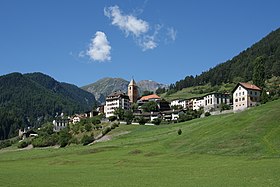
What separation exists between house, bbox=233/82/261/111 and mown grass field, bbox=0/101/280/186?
49321 mm

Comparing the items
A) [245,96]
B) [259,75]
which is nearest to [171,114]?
[259,75]

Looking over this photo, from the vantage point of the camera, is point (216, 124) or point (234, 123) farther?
point (216, 124)

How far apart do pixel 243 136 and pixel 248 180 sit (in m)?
39.6

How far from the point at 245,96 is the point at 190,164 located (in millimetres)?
96009

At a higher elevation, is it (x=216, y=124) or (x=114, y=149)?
(x=216, y=124)

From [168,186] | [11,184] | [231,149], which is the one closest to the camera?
[168,186]

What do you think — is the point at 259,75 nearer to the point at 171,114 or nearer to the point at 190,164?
the point at 171,114

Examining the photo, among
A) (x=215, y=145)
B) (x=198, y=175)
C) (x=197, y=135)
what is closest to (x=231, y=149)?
(x=215, y=145)

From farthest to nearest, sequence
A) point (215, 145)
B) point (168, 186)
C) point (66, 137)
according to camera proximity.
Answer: point (66, 137), point (215, 145), point (168, 186)

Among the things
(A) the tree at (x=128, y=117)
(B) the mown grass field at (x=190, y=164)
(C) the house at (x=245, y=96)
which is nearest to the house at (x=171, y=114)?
(A) the tree at (x=128, y=117)

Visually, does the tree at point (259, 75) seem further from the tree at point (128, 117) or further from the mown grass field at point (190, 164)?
the mown grass field at point (190, 164)

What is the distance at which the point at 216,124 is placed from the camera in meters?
96.5

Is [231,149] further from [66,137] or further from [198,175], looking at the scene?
[66,137]

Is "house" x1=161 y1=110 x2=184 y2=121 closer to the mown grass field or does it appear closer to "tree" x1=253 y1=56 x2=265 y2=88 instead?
"tree" x1=253 y1=56 x2=265 y2=88
